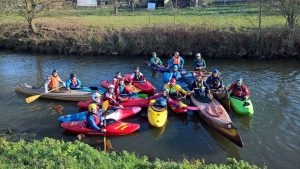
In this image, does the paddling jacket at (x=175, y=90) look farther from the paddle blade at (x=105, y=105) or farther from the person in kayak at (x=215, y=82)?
the paddle blade at (x=105, y=105)

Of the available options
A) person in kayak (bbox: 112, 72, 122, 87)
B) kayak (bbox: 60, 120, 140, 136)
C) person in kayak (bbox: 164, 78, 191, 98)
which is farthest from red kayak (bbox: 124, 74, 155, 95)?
kayak (bbox: 60, 120, 140, 136)

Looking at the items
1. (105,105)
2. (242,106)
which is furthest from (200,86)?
(105,105)

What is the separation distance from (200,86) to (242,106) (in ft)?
6.82

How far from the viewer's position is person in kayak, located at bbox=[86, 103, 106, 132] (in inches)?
465

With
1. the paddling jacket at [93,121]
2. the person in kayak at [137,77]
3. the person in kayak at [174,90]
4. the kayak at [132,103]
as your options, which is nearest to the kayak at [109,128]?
the paddling jacket at [93,121]

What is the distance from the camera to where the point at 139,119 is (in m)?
13.7

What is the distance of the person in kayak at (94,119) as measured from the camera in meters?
11.8

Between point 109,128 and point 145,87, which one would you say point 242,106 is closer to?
point 145,87

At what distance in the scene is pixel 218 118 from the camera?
12320 millimetres

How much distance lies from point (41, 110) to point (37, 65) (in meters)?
9.60

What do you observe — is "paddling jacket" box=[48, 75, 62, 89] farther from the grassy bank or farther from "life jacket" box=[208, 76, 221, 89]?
"life jacket" box=[208, 76, 221, 89]

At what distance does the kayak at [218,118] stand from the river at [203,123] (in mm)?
293

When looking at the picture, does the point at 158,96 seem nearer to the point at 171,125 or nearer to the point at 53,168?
the point at 171,125

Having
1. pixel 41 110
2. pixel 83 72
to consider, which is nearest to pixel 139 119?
pixel 41 110
